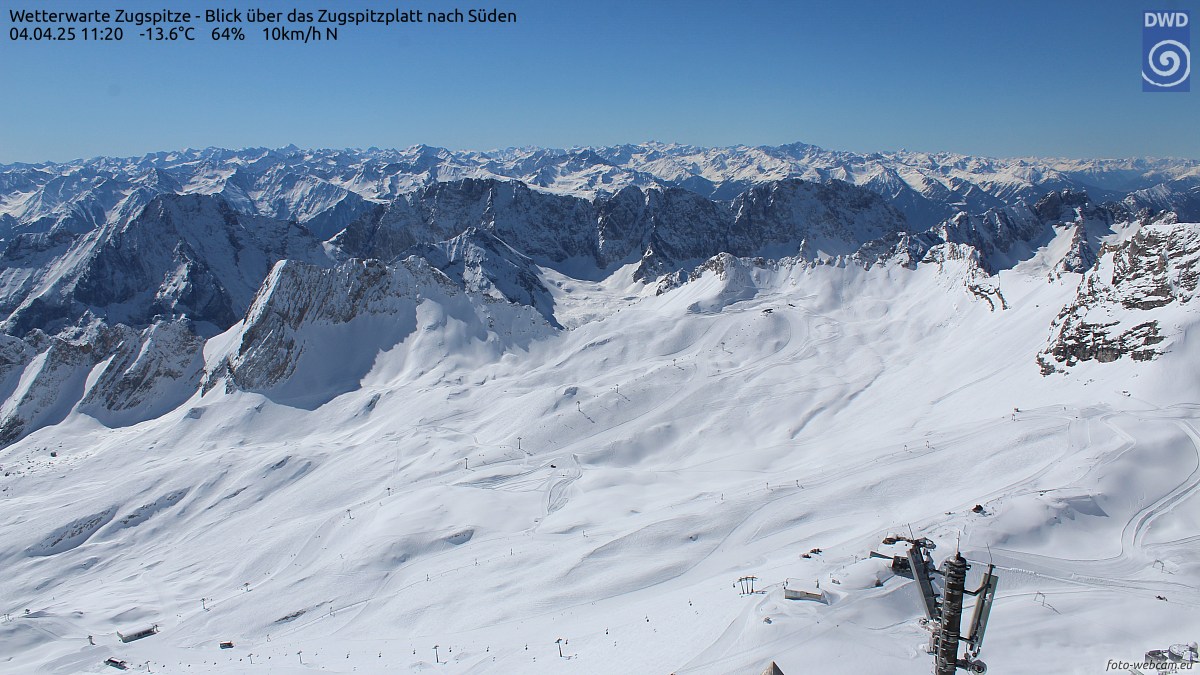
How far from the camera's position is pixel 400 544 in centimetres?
5691

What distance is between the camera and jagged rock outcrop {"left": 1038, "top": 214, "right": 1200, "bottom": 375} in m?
64.8

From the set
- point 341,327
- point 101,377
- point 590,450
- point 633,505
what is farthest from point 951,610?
point 101,377

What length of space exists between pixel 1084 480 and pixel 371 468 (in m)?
67.4

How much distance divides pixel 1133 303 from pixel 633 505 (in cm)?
5406

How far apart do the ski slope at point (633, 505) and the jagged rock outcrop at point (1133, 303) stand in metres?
2.28

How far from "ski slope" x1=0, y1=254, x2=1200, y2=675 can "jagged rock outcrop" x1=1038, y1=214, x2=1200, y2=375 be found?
2.28 m

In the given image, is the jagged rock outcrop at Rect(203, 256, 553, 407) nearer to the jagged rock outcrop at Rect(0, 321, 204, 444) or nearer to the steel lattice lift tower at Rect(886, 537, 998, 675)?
the jagged rock outcrop at Rect(0, 321, 204, 444)

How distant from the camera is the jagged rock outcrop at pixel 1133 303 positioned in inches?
2549

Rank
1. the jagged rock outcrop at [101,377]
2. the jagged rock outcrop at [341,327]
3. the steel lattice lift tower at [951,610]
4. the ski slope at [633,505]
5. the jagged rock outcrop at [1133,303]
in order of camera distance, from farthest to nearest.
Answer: the jagged rock outcrop at [101,377] → the jagged rock outcrop at [341,327] → the jagged rock outcrop at [1133,303] → the ski slope at [633,505] → the steel lattice lift tower at [951,610]

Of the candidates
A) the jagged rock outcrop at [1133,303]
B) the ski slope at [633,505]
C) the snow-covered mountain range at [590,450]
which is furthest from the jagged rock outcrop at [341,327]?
the jagged rock outcrop at [1133,303]

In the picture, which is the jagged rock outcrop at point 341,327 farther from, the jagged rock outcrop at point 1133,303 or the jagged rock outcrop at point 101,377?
the jagged rock outcrop at point 1133,303

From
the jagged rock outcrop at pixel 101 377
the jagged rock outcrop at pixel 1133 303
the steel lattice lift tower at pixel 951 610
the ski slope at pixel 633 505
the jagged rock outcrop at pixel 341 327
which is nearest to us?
the steel lattice lift tower at pixel 951 610

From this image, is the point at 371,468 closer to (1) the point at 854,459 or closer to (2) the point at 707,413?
(2) the point at 707,413

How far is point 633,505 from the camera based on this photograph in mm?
58656
